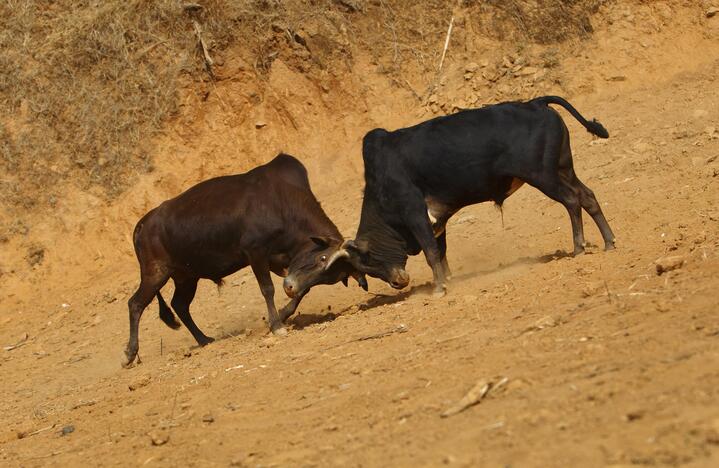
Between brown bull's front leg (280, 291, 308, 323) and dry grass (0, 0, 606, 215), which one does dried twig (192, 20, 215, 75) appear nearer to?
dry grass (0, 0, 606, 215)

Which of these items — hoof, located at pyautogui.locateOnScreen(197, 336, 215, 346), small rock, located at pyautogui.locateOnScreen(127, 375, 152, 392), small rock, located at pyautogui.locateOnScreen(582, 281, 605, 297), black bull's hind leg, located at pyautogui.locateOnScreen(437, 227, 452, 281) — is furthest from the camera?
hoof, located at pyautogui.locateOnScreen(197, 336, 215, 346)

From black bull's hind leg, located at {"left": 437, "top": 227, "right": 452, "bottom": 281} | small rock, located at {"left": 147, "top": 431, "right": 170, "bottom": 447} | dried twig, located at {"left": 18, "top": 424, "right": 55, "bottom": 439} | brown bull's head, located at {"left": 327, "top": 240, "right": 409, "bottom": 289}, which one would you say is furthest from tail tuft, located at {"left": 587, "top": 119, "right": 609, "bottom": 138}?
dried twig, located at {"left": 18, "top": 424, "right": 55, "bottom": 439}

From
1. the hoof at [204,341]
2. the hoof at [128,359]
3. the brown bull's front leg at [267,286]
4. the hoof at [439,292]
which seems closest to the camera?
the hoof at [439,292]

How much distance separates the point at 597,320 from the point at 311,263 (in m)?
4.68

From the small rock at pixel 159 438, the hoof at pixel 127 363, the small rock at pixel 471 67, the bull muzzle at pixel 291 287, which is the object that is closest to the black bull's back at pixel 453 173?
the bull muzzle at pixel 291 287

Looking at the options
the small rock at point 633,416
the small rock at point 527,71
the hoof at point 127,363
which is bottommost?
the hoof at point 127,363

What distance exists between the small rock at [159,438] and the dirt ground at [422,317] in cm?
1

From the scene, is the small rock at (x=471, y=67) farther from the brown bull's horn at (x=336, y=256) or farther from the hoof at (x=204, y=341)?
the hoof at (x=204, y=341)

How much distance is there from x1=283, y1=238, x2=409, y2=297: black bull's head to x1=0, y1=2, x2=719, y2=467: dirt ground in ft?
1.24

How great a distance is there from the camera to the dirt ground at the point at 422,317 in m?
5.52

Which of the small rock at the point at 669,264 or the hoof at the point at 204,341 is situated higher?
the small rock at the point at 669,264

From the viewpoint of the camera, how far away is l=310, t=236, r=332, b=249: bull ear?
35.8 feet

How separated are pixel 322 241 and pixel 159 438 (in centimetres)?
410

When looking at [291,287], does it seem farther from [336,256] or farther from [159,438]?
[159,438]
